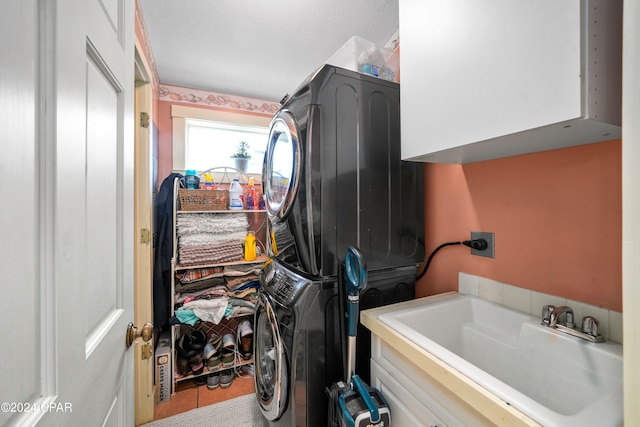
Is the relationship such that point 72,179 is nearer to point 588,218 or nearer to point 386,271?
point 386,271

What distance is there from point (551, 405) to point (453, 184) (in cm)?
Result: 90

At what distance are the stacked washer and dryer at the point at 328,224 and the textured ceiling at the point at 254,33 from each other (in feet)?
2.30

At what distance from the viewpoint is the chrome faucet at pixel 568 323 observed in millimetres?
761

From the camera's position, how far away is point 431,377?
0.74m

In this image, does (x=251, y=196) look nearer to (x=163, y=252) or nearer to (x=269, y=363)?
(x=163, y=252)

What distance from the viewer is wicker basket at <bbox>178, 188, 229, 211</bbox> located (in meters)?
2.14

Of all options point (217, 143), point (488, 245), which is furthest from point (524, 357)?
point (217, 143)

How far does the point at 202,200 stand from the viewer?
2.19 meters

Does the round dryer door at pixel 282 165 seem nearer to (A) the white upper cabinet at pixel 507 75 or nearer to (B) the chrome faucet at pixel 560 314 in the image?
(A) the white upper cabinet at pixel 507 75

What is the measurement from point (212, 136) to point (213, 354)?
6.84 feet

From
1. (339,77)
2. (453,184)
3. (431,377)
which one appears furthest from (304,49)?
(431,377)

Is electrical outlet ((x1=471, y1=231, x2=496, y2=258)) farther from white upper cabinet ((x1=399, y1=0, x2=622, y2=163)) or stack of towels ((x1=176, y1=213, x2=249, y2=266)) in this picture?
stack of towels ((x1=176, y1=213, x2=249, y2=266))

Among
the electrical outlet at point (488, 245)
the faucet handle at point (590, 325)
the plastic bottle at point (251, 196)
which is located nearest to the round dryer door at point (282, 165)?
the electrical outlet at point (488, 245)

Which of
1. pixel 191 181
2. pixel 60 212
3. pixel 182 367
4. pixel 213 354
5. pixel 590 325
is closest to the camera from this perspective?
Answer: pixel 60 212
